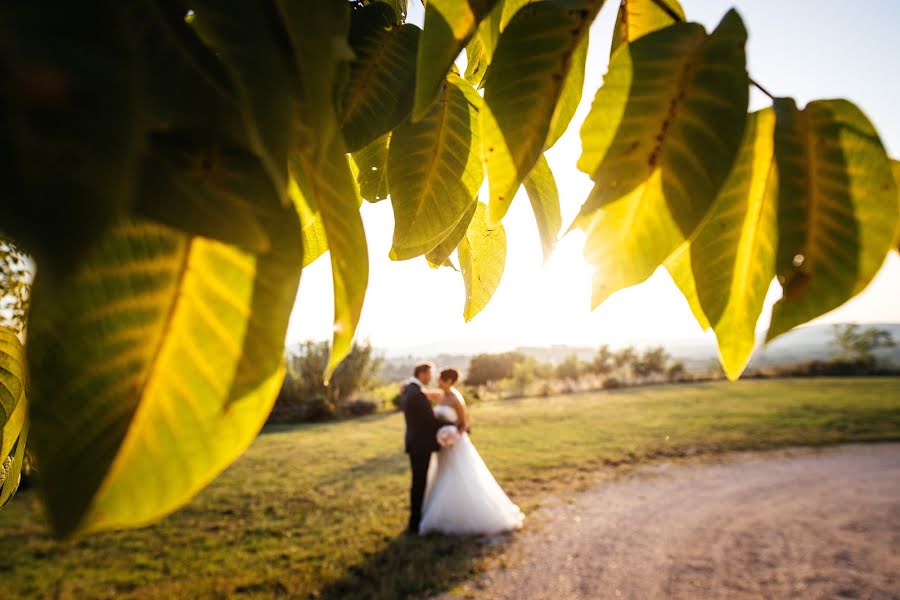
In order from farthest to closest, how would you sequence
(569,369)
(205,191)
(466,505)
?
(569,369), (466,505), (205,191)

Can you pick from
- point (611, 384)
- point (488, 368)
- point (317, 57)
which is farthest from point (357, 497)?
point (488, 368)

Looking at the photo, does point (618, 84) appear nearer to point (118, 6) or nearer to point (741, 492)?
point (118, 6)

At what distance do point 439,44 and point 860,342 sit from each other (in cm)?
2603

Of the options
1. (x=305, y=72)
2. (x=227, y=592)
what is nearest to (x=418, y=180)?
(x=305, y=72)

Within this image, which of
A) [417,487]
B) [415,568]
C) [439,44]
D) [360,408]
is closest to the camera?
[439,44]

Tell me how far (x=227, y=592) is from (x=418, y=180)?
4.87 m

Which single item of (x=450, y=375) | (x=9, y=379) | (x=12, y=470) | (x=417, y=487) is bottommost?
(x=417, y=487)

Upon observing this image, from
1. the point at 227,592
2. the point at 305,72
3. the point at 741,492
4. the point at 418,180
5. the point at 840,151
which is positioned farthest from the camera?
the point at 741,492

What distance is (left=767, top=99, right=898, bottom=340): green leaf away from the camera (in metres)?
0.34

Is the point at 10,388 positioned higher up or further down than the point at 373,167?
further down

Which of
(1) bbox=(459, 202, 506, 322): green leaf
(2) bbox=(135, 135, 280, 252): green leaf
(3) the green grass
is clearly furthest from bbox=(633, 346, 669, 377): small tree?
(2) bbox=(135, 135, 280, 252): green leaf

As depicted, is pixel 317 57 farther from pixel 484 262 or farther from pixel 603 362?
pixel 603 362

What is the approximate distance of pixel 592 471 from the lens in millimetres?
8023

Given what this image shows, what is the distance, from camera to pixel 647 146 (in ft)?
1.18
